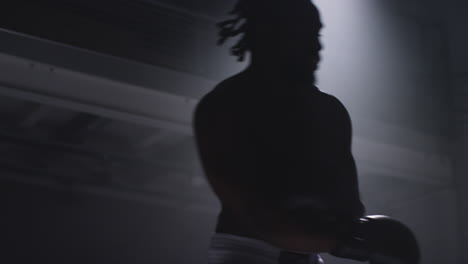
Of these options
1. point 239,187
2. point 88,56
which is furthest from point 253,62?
point 88,56

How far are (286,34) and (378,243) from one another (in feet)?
1.45

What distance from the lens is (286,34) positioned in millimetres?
1147

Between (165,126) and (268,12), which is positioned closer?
(268,12)

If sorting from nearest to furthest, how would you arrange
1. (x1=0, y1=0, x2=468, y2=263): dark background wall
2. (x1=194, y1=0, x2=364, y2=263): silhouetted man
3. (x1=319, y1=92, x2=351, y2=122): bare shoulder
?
(x1=194, y1=0, x2=364, y2=263): silhouetted man → (x1=319, y1=92, x2=351, y2=122): bare shoulder → (x1=0, y1=0, x2=468, y2=263): dark background wall

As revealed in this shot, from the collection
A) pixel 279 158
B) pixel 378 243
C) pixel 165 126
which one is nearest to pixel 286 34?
pixel 279 158

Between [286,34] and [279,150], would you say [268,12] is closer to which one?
[286,34]

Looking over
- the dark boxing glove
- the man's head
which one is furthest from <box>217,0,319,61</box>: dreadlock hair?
the dark boxing glove

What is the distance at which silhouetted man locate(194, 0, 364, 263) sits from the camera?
960 mm

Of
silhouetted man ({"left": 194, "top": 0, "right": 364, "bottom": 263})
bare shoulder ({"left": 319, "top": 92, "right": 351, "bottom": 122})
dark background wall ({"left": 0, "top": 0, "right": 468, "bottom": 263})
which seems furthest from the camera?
dark background wall ({"left": 0, "top": 0, "right": 468, "bottom": 263})

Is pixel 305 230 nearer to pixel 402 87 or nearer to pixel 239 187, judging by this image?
pixel 239 187

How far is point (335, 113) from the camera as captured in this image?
112 cm

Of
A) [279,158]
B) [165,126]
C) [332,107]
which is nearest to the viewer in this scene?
[279,158]

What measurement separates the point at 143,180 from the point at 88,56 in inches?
93.9

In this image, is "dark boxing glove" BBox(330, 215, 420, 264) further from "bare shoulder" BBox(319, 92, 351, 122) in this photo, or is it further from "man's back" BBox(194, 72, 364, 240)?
"bare shoulder" BBox(319, 92, 351, 122)
